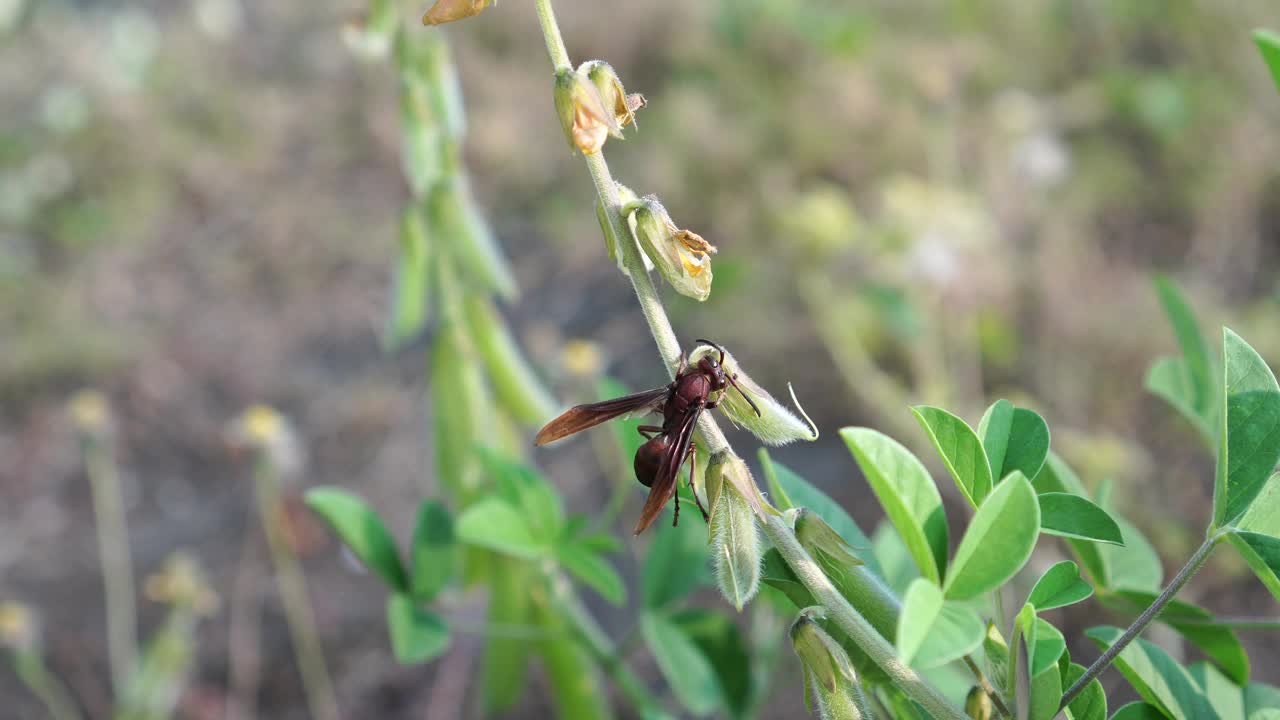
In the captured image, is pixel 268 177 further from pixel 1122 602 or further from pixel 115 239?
pixel 1122 602

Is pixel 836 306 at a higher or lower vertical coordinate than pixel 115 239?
lower

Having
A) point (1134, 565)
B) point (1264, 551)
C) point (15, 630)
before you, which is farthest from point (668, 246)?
point (15, 630)

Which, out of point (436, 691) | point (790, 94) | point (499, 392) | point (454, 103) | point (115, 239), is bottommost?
point (436, 691)

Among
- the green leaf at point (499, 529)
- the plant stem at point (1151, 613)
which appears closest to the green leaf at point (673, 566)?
the green leaf at point (499, 529)

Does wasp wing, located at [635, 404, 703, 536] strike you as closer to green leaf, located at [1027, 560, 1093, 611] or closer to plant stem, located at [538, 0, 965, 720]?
plant stem, located at [538, 0, 965, 720]

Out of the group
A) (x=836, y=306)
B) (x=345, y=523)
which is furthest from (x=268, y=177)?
(x=345, y=523)

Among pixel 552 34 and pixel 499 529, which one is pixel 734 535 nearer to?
pixel 552 34
